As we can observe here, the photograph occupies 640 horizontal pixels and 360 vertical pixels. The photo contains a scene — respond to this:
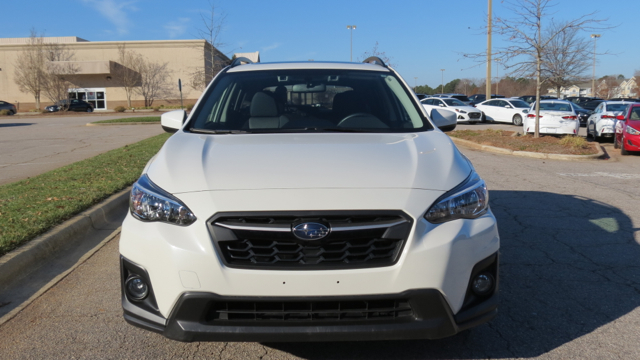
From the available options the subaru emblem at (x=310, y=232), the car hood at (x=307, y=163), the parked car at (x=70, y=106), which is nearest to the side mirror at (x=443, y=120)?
the car hood at (x=307, y=163)

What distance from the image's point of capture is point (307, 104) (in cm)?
448

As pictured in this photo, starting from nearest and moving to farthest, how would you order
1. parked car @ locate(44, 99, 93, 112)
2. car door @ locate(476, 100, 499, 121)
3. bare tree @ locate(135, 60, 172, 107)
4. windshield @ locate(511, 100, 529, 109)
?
windshield @ locate(511, 100, 529, 109) < car door @ locate(476, 100, 499, 121) < parked car @ locate(44, 99, 93, 112) < bare tree @ locate(135, 60, 172, 107)

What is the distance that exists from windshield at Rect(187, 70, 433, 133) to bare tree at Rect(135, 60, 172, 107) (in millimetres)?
58940

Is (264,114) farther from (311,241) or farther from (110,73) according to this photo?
(110,73)

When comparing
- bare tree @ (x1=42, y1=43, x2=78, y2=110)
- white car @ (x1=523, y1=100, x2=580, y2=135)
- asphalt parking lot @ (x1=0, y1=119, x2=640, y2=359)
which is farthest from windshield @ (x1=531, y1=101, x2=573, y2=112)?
bare tree @ (x1=42, y1=43, x2=78, y2=110)

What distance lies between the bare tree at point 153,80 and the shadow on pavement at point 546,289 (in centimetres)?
5797

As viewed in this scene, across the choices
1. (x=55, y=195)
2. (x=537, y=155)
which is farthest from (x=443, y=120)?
(x=537, y=155)

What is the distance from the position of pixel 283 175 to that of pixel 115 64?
6061cm

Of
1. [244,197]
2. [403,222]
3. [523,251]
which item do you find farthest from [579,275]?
[244,197]

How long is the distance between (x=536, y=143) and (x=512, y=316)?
13764mm

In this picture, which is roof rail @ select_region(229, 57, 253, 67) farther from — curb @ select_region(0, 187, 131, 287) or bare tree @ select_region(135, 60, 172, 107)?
bare tree @ select_region(135, 60, 172, 107)

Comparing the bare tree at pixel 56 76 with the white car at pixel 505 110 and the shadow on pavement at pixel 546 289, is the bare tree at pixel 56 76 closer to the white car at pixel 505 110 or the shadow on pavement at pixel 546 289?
the white car at pixel 505 110

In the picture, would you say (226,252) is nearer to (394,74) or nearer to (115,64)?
(394,74)

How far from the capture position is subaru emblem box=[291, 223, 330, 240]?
260cm
